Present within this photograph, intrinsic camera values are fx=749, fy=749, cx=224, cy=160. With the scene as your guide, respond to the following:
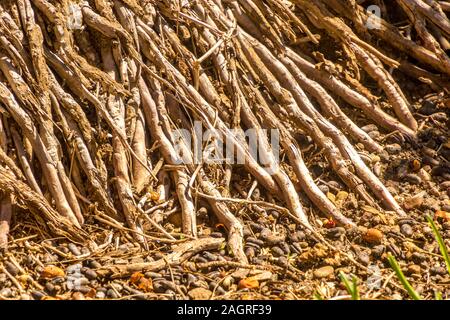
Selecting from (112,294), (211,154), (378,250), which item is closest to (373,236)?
(378,250)

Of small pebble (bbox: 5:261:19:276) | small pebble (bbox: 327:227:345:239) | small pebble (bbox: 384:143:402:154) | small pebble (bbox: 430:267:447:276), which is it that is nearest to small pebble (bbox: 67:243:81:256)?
small pebble (bbox: 5:261:19:276)

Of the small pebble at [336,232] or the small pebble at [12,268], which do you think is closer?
the small pebble at [12,268]

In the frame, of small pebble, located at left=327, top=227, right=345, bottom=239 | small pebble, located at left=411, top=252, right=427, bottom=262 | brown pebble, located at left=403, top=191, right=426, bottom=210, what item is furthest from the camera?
brown pebble, located at left=403, top=191, right=426, bottom=210

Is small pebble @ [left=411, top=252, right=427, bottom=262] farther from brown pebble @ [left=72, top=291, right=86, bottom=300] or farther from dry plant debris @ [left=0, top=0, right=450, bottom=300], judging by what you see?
brown pebble @ [left=72, top=291, right=86, bottom=300]

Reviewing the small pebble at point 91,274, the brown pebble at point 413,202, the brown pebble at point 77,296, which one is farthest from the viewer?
the brown pebble at point 413,202

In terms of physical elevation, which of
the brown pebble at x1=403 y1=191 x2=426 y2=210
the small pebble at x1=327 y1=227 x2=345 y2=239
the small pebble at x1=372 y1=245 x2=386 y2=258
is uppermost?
the brown pebble at x1=403 y1=191 x2=426 y2=210

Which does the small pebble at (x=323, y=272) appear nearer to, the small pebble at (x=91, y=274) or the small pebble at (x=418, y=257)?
the small pebble at (x=418, y=257)

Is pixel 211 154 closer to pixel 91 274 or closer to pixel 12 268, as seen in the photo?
pixel 91 274

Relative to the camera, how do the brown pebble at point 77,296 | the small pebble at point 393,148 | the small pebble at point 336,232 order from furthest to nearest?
1. the small pebble at point 393,148
2. the small pebble at point 336,232
3. the brown pebble at point 77,296

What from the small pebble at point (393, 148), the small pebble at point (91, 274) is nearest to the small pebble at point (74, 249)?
the small pebble at point (91, 274)

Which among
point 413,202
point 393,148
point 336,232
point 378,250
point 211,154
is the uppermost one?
point 393,148

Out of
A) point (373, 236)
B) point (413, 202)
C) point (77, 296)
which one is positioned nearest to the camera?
point (77, 296)

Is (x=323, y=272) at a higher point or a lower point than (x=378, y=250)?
lower

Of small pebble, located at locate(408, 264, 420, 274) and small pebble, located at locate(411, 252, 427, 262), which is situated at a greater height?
small pebble, located at locate(411, 252, 427, 262)
